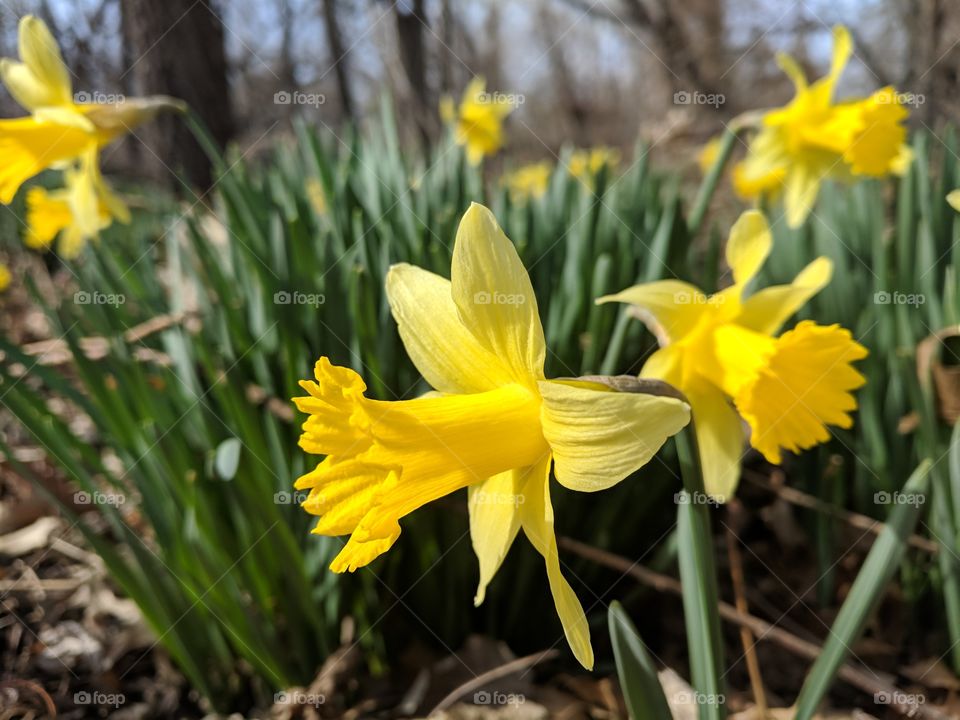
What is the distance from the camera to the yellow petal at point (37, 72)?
5.49 feet

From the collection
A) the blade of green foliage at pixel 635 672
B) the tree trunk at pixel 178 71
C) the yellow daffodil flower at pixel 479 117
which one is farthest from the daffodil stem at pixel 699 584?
the tree trunk at pixel 178 71

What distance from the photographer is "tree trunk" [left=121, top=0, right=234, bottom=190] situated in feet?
16.4

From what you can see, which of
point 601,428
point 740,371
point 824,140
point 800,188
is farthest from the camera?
point 800,188

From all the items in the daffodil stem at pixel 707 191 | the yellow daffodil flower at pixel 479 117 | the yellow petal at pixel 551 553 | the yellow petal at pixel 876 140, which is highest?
the yellow daffodil flower at pixel 479 117

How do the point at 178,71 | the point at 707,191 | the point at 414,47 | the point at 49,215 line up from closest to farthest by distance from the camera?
the point at 707,191
the point at 49,215
the point at 414,47
the point at 178,71

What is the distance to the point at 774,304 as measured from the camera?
4.28 feet

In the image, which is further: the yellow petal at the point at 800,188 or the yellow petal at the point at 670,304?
the yellow petal at the point at 800,188

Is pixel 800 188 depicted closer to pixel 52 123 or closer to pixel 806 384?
pixel 806 384

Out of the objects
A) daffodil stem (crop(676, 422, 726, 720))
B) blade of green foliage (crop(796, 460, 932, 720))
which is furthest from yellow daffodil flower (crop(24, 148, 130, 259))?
blade of green foliage (crop(796, 460, 932, 720))

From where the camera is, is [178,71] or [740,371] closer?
[740,371]

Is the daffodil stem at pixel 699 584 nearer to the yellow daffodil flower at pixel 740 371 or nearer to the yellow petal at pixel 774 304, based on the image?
the yellow daffodil flower at pixel 740 371

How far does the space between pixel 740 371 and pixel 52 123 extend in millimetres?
1636

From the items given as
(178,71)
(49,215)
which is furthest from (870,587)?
(178,71)

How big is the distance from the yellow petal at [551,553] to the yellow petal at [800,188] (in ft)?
4.49
